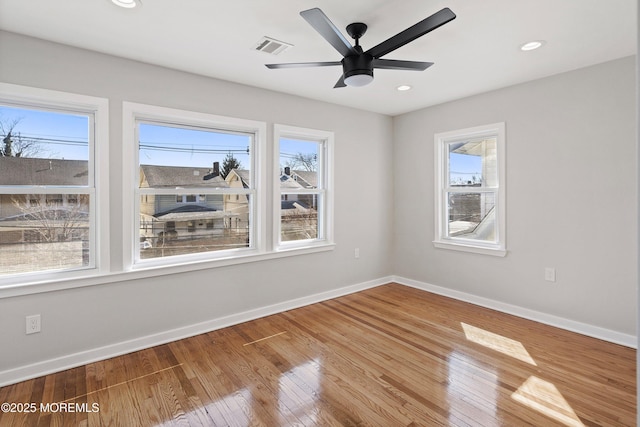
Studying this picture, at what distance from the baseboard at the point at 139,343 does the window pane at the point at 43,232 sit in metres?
0.71

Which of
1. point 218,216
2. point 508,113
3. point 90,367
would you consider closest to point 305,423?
point 90,367

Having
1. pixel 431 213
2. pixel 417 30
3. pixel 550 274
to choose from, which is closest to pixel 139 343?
pixel 417 30

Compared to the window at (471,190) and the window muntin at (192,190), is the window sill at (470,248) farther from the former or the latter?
the window muntin at (192,190)

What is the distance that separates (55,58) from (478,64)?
3.53 meters

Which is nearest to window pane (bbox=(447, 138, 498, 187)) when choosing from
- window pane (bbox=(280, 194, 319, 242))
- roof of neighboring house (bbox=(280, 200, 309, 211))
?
window pane (bbox=(280, 194, 319, 242))

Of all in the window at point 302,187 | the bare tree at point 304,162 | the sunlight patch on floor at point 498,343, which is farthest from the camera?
the bare tree at point 304,162

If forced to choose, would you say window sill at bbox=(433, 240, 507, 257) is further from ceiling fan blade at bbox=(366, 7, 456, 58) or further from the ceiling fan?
ceiling fan blade at bbox=(366, 7, 456, 58)

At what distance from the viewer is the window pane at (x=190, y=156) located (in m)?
3.08

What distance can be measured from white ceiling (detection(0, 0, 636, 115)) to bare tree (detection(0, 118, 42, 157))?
669 mm

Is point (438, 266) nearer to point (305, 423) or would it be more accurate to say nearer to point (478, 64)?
point (478, 64)

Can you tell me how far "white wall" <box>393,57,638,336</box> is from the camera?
2914 mm

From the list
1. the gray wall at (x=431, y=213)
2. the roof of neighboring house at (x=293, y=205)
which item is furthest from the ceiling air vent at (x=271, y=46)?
the roof of neighboring house at (x=293, y=205)

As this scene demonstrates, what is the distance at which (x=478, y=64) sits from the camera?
9.84ft

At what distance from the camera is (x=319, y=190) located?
4238 millimetres
